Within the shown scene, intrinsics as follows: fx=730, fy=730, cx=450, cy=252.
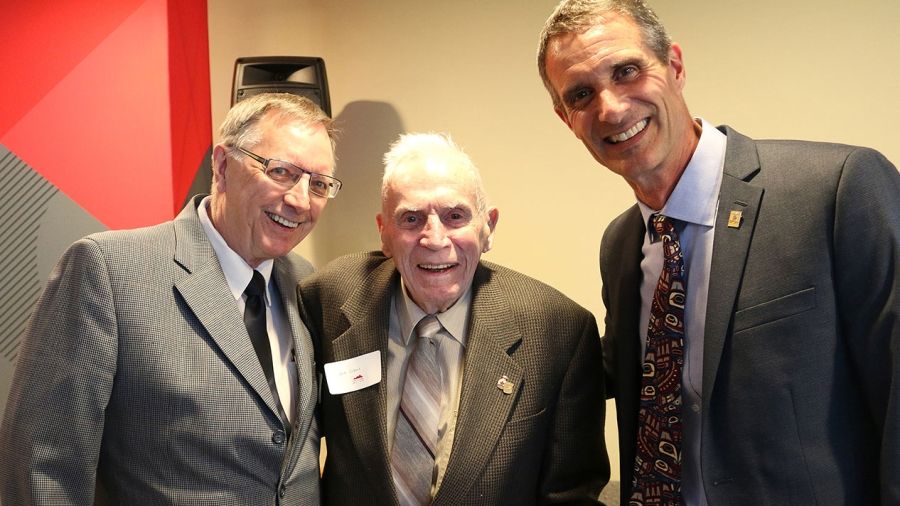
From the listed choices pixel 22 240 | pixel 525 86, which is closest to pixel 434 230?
pixel 22 240

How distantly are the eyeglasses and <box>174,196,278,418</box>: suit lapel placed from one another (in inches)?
10.2

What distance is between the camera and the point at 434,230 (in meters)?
1.94

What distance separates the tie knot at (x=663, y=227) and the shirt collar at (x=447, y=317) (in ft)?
1.86

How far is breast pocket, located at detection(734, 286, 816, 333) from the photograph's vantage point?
1541 millimetres

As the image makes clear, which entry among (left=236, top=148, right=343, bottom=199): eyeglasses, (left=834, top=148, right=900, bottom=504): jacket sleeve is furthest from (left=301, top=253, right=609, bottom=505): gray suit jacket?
(left=834, top=148, right=900, bottom=504): jacket sleeve

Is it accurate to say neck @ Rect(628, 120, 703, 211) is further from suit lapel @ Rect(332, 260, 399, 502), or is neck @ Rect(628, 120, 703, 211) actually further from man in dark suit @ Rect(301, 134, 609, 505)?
suit lapel @ Rect(332, 260, 399, 502)

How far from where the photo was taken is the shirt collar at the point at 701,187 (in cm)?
173

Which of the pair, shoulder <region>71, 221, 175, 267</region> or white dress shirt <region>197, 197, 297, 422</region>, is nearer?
shoulder <region>71, 221, 175, 267</region>

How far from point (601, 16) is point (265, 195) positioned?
0.97 m

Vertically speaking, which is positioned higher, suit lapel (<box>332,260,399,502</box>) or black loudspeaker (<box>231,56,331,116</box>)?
black loudspeaker (<box>231,56,331,116</box>)

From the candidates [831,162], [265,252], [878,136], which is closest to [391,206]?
[265,252]

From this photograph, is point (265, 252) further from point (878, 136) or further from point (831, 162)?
point (878, 136)

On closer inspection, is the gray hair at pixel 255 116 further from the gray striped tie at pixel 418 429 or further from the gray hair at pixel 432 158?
the gray striped tie at pixel 418 429

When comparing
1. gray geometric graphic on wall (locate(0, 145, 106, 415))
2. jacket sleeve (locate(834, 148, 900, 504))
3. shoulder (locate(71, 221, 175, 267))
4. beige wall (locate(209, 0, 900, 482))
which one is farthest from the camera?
beige wall (locate(209, 0, 900, 482))
